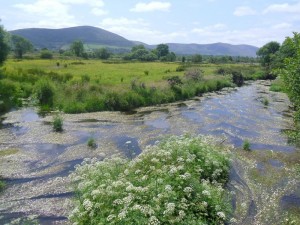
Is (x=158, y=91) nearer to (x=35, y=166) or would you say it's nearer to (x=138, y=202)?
(x=35, y=166)

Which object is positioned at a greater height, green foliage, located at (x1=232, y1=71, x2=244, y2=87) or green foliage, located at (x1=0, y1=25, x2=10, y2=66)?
green foliage, located at (x1=0, y1=25, x2=10, y2=66)

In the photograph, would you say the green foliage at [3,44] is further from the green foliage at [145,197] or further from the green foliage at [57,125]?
the green foliage at [145,197]

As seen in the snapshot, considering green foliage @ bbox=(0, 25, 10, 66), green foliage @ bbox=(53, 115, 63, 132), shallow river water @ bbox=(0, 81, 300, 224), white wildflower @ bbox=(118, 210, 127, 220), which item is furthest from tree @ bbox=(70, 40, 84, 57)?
white wildflower @ bbox=(118, 210, 127, 220)

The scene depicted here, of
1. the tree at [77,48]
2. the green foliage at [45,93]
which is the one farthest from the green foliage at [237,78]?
the tree at [77,48]

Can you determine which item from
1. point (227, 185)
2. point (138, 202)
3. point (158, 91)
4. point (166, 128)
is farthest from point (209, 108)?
point (138, 202)

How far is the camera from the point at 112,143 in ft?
80.6

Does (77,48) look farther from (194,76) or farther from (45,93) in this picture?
(45,93)

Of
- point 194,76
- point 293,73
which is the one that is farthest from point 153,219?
point 194,76

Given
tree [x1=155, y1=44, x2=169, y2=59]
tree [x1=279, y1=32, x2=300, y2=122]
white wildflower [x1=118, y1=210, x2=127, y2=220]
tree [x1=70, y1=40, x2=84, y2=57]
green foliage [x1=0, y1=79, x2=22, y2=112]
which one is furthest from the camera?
tree [x1=155, y1=44, x2=169, y2=59]

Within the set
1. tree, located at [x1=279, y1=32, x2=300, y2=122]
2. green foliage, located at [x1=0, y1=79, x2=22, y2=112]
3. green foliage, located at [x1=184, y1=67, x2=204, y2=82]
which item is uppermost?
tree, located at [x1=279, y1=32, x2=300, y2=122]

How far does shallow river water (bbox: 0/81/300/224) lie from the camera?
49.6 ft

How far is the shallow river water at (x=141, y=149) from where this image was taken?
15.1 metres

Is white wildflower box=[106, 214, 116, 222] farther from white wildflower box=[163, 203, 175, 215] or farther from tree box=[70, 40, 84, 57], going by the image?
tree box=[70, 40, 84, 57]

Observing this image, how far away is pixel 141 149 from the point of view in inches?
919
